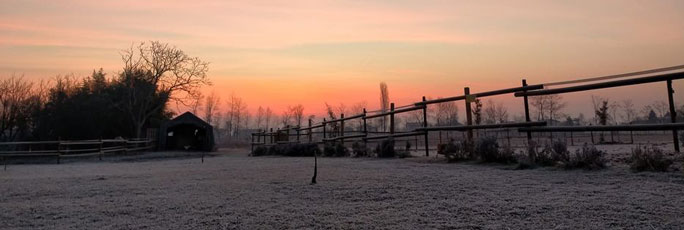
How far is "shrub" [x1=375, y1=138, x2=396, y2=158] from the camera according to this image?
33.3 ft

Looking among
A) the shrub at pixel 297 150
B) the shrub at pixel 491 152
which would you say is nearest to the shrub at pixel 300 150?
the shrub at pixel 297 150

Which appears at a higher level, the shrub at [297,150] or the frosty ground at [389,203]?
the shrub at [297,150]

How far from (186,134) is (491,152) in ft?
95.0

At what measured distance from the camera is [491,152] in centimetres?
716

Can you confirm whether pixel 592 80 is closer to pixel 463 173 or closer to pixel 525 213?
pixel 463 173

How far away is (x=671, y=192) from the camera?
365 cm

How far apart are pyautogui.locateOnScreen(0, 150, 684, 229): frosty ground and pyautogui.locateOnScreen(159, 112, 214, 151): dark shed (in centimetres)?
2223

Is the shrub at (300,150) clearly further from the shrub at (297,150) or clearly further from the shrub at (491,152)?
the shrub at (491,152)

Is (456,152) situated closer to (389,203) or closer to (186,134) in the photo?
(389,203)

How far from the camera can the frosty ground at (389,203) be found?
3.15 meters

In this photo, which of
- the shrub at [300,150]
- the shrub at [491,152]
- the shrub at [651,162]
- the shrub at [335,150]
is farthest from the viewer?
the shrub at [300,150]

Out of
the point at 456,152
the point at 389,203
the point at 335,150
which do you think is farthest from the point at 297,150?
the point at 389,203

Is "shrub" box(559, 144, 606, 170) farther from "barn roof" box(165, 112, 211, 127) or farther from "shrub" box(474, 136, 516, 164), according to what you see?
"barn roof" box(165, 112, 211, 127)

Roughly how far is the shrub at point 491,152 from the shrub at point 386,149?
2.95 m
